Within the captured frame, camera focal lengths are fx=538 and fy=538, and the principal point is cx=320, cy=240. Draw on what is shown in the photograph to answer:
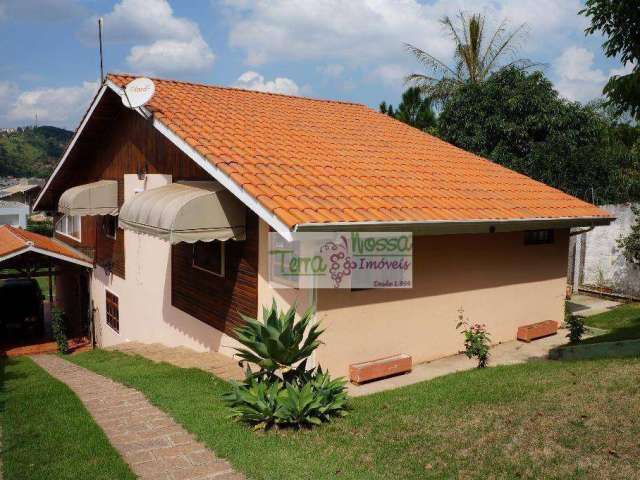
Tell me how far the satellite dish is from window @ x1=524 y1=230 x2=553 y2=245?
9168 millimetres

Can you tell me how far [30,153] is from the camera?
4914 inches

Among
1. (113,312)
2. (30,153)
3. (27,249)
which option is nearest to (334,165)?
(113,312)

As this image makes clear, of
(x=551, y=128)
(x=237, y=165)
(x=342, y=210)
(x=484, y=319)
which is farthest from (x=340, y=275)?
(x=551, y=128)

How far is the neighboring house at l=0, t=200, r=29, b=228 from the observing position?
5159cm

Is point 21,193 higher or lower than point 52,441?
higher

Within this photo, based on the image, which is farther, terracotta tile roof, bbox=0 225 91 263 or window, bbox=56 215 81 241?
window, bbox=56 215 81 241

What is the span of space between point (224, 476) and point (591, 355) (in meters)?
7.70

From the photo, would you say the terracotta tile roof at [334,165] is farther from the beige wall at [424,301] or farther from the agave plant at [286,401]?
the agave plant at [286,401]

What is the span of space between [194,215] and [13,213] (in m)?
50.8

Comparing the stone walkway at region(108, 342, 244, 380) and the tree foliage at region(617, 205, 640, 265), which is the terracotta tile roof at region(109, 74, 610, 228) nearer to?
the stone walkway at region(108, 342, 244, 380)

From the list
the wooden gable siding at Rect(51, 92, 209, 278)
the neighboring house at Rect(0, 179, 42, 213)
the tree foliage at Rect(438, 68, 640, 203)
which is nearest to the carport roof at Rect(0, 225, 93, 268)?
the wooden gable siding at Rect(51, 92, 209, 278)

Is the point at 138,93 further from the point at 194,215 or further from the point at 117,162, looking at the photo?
the point at 117,162

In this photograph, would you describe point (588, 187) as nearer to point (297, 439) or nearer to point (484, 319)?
point (484, 319)

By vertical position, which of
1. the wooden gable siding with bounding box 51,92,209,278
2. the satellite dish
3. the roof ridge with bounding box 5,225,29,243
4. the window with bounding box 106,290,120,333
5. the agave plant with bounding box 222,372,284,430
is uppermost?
the satellite dish
